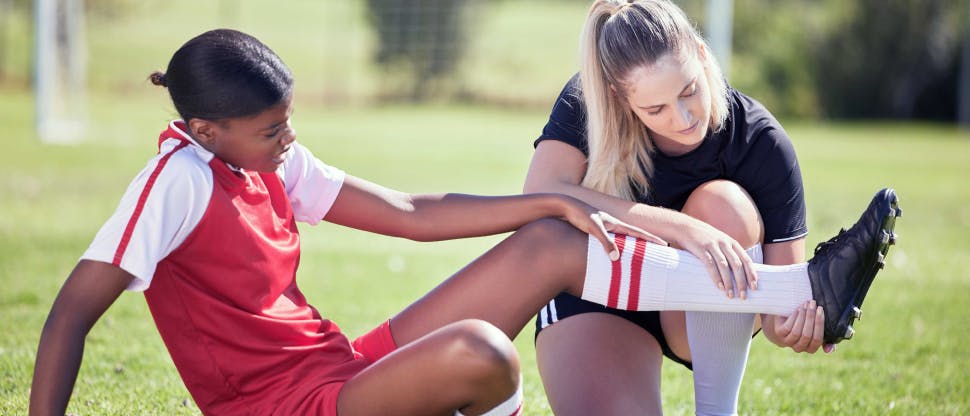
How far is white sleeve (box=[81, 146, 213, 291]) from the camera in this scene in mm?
2361

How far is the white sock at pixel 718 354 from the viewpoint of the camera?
319 centimetres

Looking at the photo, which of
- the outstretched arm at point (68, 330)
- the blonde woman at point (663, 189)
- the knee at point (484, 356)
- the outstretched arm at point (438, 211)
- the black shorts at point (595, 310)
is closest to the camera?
the outstretched arm at point (68, 330)

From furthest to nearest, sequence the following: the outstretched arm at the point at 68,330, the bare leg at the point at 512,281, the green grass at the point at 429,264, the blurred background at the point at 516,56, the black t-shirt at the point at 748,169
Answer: the blurred background at the point at 516,56 < the green grass at the point at 429,264 < the black t-shirt at the point at 748,169 < the bare leg at the point at 512,281 < the outstretched arm at the point at 68,330

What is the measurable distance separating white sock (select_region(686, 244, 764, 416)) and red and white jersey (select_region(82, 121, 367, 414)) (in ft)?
3.59

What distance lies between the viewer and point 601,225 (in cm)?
296

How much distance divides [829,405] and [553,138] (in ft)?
4.91

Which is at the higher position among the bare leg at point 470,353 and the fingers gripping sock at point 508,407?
the bare leg at point 470,353

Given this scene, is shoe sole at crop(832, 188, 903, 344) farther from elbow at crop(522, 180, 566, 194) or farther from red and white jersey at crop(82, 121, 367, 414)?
red and white jersey at crop(82, 121, 367, 414)

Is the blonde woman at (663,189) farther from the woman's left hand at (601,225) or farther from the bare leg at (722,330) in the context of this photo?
the woman's left hand at (601,225)

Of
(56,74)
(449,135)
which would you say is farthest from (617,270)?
(56,74)

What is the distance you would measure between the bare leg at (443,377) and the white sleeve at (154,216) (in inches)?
21.9

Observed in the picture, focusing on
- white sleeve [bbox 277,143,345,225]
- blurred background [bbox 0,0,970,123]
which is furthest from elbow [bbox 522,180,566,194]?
blurred background [bbox 0,0,970,123]

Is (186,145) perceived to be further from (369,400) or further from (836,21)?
(836,21)

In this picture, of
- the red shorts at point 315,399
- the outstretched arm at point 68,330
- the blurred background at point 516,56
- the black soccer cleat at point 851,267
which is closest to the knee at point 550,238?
the red shorts at point 315,399
